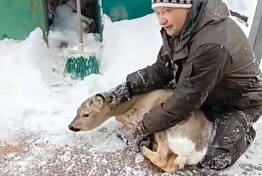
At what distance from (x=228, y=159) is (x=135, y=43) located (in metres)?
0.91

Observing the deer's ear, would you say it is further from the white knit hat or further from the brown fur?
the white knit hat

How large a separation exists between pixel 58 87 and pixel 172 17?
0.78 meters

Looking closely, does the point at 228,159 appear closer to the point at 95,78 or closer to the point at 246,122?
the point at 246,122

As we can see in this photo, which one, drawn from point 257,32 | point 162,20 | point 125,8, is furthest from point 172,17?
Result: point 125,8

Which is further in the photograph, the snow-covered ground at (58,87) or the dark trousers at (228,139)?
the snow-covered ground at (58,87)

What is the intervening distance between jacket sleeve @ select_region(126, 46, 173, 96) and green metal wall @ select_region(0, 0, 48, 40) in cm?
71

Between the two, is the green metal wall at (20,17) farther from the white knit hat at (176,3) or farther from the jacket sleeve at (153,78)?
the white knit hat at (176,3)

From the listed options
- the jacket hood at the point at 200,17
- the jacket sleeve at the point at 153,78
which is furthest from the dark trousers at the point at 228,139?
the jacket hood at the point at 200,17

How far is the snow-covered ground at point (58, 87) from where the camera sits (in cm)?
163

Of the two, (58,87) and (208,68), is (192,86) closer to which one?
(208,68)

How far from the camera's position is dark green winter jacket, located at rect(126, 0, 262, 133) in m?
1.38

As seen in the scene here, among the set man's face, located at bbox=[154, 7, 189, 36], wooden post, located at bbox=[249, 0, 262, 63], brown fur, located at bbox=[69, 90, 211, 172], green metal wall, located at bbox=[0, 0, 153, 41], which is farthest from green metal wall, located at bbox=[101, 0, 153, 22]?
man's face, located at bbox=[154, 7, 189, 36]

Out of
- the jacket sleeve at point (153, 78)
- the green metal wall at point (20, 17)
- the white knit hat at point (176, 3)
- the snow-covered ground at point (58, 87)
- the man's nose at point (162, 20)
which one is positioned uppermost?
the white knit hat at point (176, 3)

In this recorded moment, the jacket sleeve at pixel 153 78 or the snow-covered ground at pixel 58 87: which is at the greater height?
the jacket sleeve at pixel 153 78
